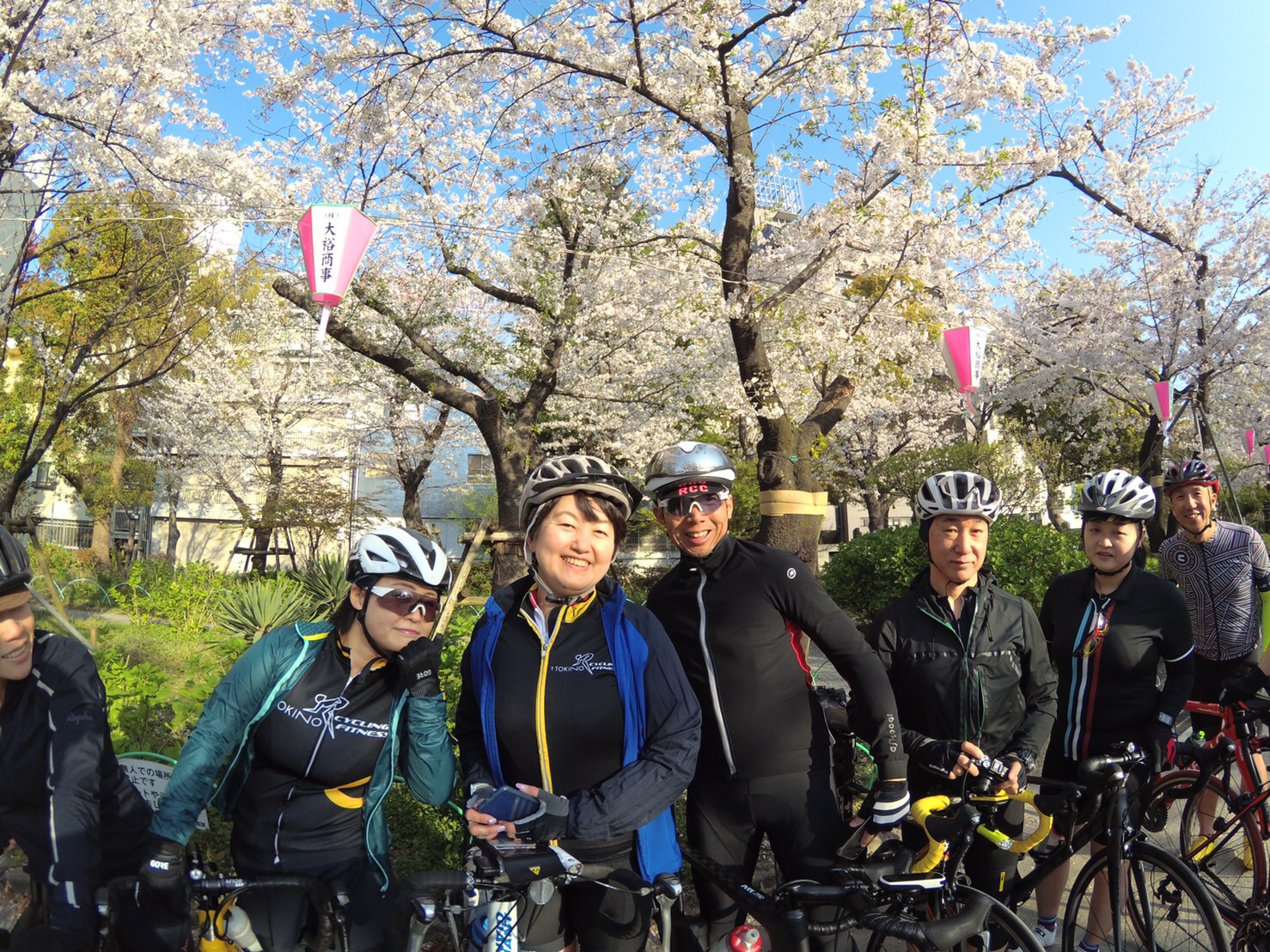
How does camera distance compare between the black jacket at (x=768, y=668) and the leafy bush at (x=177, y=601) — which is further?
the leafy bush at (x=177, y=601)

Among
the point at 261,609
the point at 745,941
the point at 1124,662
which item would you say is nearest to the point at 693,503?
the point at 745,941

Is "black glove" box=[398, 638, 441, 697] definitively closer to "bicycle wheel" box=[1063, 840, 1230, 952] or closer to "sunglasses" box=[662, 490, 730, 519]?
"sunglasses" box=[662, 490, 730, 519]

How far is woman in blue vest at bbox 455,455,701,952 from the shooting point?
2293 mm

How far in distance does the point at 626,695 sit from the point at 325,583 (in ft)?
28.4

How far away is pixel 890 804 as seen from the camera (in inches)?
100

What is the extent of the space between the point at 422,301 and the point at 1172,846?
1110 cm

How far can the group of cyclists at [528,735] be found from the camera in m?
2.29

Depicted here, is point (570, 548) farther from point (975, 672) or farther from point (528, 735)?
point (975, 672)

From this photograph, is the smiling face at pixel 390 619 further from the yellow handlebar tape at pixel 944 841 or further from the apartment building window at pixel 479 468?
the apartment building window at pixel 479 468

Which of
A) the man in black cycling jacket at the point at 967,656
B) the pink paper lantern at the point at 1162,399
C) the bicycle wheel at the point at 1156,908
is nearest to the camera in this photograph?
the bicycle wheel at the point at 1156,908

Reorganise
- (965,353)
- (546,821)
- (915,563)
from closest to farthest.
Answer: (546,821) → (965,353) → (915,563)

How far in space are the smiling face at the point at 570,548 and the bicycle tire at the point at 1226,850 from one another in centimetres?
258

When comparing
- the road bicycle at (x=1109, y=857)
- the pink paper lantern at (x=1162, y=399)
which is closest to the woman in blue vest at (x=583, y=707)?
the road bicycle at (x=1109, y=857)

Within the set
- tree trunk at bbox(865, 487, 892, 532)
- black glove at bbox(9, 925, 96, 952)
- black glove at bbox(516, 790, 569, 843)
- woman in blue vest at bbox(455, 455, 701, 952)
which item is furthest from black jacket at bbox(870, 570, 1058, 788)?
tree trunk at bbox(865, 487, 892, 532)
